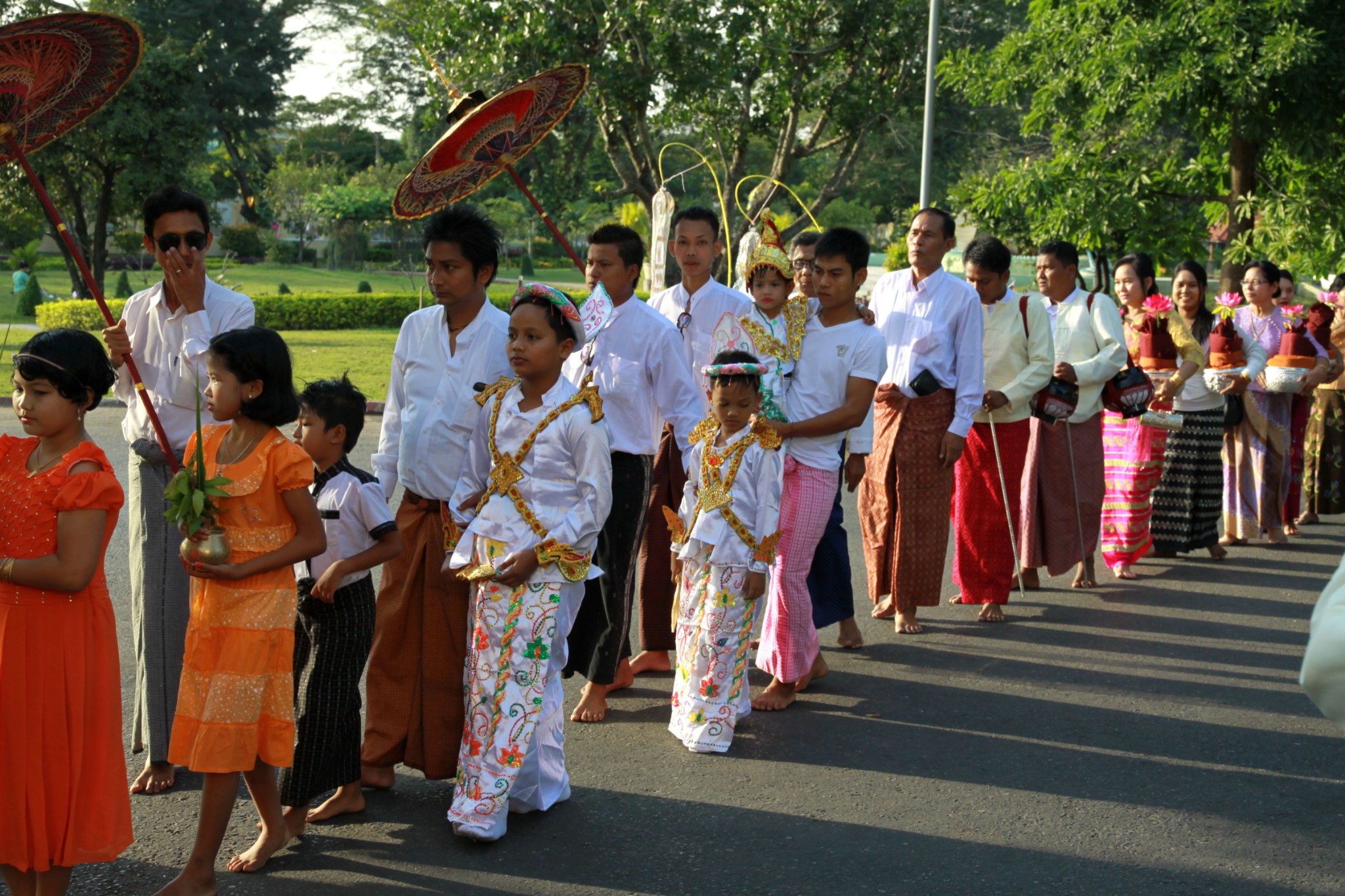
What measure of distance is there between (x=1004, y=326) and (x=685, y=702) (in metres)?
3.37

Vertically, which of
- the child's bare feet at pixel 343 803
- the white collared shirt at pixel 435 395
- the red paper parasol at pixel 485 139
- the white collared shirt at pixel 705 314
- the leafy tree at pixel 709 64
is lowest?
the child's bare feet at pixel 343 803

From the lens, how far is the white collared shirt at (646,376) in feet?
17.1

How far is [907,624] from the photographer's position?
6.70 metres

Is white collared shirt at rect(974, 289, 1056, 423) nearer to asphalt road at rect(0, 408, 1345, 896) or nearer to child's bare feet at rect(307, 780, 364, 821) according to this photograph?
asphalt road at rect(0, 408, 1345, 896)

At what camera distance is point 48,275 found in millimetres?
37312

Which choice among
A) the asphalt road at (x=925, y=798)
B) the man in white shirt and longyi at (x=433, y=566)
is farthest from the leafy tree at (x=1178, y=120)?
the man in white shirt and longyi at (x=433, y=566)

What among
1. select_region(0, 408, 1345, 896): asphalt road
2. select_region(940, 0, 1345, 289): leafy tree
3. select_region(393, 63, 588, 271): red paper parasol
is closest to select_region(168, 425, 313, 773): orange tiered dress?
select_region(0, 408, 1345, 896): asphalt road

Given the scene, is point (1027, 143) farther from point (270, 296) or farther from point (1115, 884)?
point (1115, 884)

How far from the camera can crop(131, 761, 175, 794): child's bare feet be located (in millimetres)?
4363

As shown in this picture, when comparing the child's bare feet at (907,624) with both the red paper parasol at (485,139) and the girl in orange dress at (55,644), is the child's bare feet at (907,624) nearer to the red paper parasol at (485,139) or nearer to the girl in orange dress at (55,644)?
the red paper parasol at (485,139)

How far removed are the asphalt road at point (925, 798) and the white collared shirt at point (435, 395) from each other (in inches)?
43.5

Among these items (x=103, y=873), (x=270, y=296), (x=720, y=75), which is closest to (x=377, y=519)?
(x=103, y=873)

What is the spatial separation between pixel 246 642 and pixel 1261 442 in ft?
26.5

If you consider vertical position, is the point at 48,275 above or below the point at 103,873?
above
